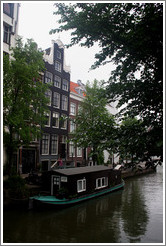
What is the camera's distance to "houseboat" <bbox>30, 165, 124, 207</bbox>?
49.1ft

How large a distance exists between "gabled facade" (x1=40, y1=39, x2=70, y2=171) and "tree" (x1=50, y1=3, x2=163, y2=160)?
19494mm

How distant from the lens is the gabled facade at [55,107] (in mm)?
26800

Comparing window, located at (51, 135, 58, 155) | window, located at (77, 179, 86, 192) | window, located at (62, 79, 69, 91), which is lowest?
window, located at (77, 179, 86, 192)

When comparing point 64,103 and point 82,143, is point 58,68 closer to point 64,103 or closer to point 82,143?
point 64,103

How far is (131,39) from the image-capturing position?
22.8 ft

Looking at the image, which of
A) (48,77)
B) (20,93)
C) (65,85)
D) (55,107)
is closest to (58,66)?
(65,85)

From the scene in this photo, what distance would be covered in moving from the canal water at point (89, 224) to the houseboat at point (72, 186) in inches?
25.2

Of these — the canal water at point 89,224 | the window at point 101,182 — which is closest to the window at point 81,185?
the canal water at point 89,224

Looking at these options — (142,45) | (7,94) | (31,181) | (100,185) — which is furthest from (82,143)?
(100,185)

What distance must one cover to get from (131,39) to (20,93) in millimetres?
11556

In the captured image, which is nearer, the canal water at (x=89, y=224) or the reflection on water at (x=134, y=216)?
the canal water at (x=89, y=224)

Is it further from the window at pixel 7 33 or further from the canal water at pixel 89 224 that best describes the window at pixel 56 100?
the canal water at pixel 89 224

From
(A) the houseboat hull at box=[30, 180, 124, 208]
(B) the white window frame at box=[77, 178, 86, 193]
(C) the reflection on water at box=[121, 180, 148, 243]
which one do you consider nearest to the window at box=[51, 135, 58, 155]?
(B) the white window frame at box=[77, 178, 86, 193]

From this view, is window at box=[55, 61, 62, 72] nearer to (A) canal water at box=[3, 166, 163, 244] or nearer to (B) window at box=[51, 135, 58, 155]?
(B) window at box=[51, 135, 58, 155]
